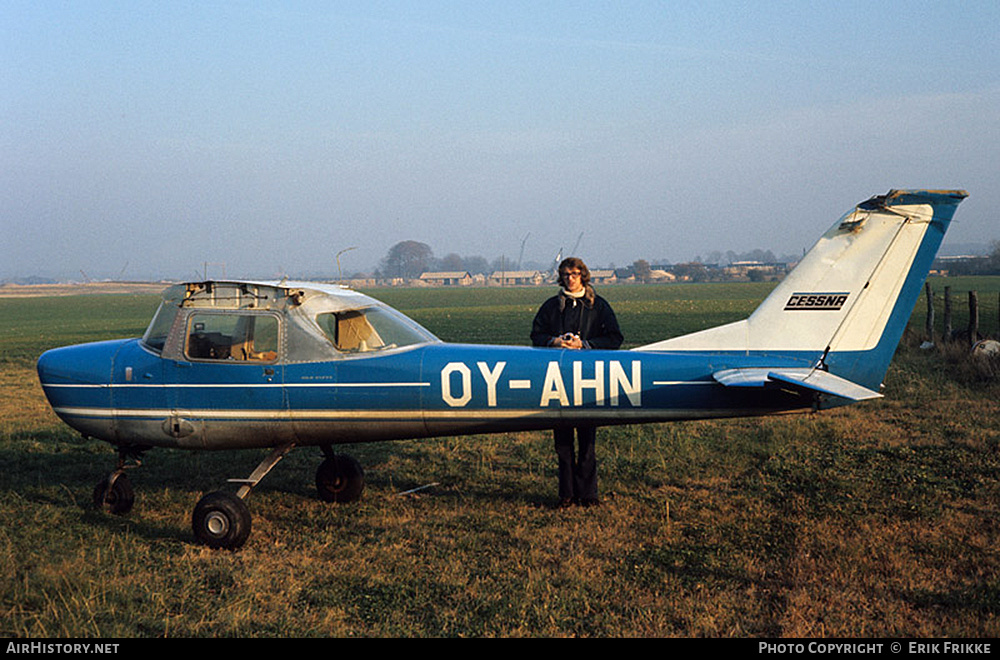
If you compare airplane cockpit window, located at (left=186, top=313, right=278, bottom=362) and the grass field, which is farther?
airplane cockpit window, located at (left=186, top=313, right=278, bottom=362)

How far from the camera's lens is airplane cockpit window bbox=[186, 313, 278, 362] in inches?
273

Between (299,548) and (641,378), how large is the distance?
11.0ft

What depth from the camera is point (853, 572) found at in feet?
18.6

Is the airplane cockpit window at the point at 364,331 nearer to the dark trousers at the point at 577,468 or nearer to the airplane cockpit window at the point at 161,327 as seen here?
the airplane cockpit window at the point at 161,327

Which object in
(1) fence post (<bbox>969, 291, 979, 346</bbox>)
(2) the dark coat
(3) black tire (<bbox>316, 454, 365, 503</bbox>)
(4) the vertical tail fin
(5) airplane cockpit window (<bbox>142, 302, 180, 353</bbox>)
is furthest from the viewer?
(1) fence post (<bbox>969, 291, 979, 346</bbox>)

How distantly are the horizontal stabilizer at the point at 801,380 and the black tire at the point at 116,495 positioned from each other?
228 inches

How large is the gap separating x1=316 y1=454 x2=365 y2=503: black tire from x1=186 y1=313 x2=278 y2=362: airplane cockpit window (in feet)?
5.35

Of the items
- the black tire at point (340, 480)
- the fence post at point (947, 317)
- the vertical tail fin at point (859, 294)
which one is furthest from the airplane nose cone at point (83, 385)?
the fence post at point (947, 317)

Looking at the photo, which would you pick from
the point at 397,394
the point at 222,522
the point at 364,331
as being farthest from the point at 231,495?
the point at 364,331

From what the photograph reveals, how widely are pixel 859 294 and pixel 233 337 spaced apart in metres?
5.67

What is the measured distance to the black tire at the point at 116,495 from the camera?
293 inches

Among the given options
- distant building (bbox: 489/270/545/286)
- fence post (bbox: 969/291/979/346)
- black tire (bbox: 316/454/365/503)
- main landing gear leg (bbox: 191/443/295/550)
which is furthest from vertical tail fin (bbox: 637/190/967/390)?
distant building (bbox: 489/270/545/286)

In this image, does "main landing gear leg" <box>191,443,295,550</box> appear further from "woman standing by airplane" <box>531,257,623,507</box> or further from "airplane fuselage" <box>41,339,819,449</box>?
"woman standing by airplane" <box>531,257,623,507</box>

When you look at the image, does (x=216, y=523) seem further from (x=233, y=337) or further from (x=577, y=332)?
(x=577, y=332)
